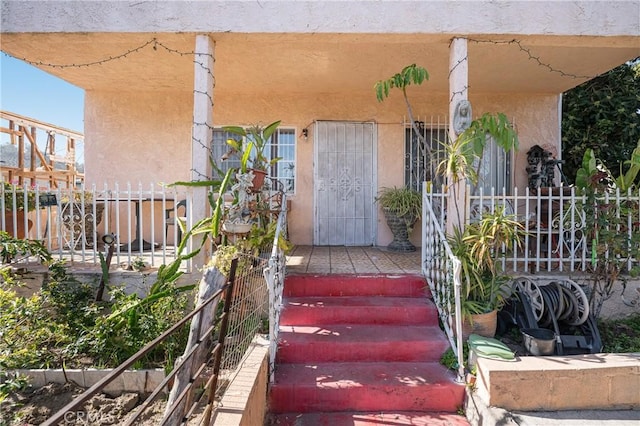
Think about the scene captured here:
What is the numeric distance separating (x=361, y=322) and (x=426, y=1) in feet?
11.6

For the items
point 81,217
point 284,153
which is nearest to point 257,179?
point 81,217

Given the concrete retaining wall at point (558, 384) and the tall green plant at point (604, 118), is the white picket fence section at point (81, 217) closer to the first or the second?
the concrete retaining wall at point (558, 384)

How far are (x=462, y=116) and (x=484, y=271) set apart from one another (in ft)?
5.54

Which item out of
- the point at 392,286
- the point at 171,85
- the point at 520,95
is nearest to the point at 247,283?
the point at 392,286

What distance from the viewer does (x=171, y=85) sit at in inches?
237

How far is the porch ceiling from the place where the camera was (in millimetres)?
4066

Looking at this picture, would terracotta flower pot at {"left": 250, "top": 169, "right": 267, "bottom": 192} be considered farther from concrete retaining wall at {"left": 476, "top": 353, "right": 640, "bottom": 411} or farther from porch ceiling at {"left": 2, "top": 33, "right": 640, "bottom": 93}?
concrete retaining wall at {"left": 476, "top": 353, "right": 640, "bottom": 411}

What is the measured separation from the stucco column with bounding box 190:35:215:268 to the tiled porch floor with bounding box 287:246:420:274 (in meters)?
1.31

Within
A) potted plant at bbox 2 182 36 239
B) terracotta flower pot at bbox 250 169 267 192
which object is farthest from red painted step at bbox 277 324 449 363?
potted plant at bbox 2 182 36 239

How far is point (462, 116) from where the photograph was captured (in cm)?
389

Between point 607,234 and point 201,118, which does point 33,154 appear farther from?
point 607,234

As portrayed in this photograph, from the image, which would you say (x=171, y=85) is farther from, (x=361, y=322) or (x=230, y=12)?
(x=361, y=322)

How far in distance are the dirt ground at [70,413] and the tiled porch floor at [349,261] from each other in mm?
1949

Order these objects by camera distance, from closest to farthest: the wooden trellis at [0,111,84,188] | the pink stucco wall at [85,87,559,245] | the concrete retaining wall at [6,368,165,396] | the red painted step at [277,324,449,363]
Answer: the concrete retaining wall at [6,368,165,396] < the red painted step at [277,324,449,363] < the pink stucco wall at [85,87,559,245] < the wooden trellis at [0,111,84,188]
